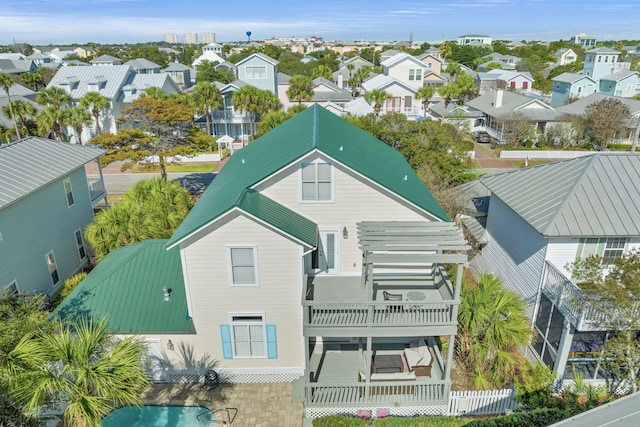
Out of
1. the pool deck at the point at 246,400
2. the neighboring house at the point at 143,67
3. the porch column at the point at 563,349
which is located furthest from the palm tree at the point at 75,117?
the neighboring house at the point at 143,67

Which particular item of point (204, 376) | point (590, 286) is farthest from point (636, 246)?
point (204, 376)

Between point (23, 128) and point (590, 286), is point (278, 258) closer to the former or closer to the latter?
point (590, 286)

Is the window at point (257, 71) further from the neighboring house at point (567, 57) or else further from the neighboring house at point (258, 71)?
the neighboring house at point (567, 57)

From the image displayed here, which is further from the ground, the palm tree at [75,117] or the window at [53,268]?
the palm tree at [75,117]

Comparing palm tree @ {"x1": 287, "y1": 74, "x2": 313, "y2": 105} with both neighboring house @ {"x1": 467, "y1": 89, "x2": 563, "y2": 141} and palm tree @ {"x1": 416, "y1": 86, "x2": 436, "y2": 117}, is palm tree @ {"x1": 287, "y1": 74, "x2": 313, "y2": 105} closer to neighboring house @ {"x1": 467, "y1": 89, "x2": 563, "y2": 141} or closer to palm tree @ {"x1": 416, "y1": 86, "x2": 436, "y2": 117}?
palm tree @ {"x1": 416, "y1": 86, "x2": 436, "y2": 117}

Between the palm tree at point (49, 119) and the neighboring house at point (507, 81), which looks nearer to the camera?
the palm tree at point (49, 119)

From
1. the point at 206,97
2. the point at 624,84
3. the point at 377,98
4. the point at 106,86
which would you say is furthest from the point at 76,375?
the point at 624,84

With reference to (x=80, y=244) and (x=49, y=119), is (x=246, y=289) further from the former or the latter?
(x=49, y=119)
